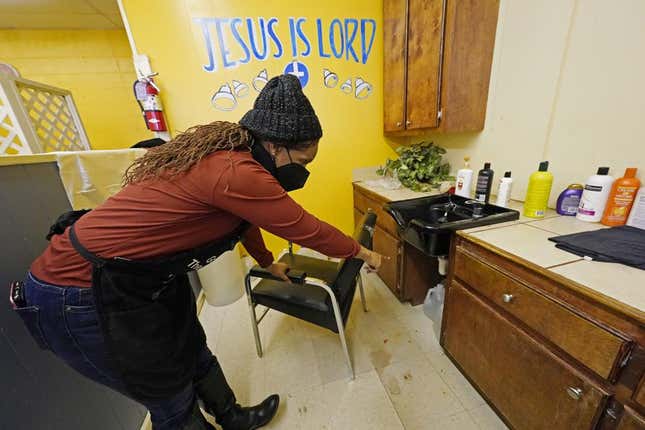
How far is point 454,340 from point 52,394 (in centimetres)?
157

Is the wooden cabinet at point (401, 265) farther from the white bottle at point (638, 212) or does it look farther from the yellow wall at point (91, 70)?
the yellow wall at point (91, 70)

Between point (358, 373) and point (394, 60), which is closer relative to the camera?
point (358, 373)

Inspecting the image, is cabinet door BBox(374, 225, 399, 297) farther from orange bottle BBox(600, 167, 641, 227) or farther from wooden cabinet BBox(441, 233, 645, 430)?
orange bottle BBox(600, 167, 641, 227)

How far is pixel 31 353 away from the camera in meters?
0.66

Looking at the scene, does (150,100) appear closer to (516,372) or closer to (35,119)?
(35,119)

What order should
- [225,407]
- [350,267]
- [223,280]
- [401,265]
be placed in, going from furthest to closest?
[223,280] → [401,265] → [350,267] → [225,407]

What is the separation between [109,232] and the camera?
0.57 meters

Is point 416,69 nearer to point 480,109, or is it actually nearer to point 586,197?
point 480,109

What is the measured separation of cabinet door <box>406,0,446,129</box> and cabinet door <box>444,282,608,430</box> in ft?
3.67

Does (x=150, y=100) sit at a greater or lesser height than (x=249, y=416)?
greater

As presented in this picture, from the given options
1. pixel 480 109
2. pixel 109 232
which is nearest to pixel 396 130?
pixel 480 109

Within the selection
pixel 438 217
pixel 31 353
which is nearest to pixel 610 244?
pixel 438 217

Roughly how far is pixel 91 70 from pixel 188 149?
2.87m

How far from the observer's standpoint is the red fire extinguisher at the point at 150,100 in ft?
5.33
